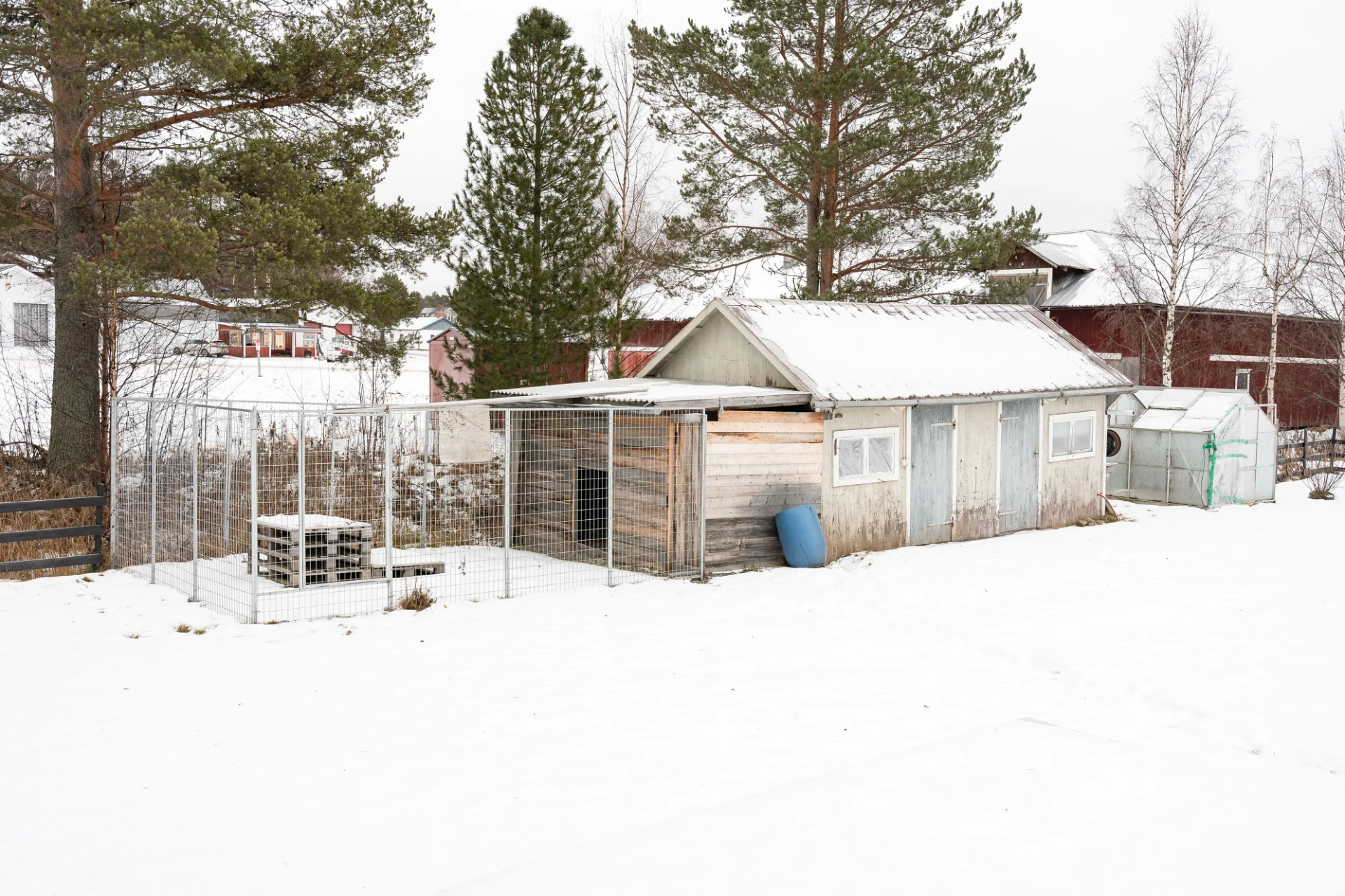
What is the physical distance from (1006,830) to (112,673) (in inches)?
291

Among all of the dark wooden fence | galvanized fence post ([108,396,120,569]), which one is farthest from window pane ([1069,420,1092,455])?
the dark wooden fence

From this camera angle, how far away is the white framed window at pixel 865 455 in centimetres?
1502

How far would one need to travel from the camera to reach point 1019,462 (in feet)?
58.9

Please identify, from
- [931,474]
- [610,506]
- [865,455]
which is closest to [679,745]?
[610,506]

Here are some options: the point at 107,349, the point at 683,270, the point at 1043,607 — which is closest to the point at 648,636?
the point at 1043,607

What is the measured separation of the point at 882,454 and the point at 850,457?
0.75 metres

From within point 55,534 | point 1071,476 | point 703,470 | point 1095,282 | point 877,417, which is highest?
point 1095,282

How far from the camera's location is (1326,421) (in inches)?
1480

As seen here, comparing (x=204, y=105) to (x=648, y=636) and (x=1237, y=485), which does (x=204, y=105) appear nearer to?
(x=648, y=636)

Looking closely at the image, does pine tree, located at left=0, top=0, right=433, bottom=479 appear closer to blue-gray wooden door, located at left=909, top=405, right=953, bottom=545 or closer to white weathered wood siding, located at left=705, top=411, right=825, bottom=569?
white weathered wood siding, located at left=705, top=411, right=825, bottom=569

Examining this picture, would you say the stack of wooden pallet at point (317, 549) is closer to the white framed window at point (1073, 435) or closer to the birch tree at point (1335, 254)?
the white framed window at point (1073, 435)

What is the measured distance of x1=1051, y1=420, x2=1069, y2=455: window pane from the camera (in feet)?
60.9

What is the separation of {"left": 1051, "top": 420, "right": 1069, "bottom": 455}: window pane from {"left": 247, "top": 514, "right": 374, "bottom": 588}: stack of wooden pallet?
12046 mm

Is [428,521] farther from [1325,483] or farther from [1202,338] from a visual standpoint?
[1202,338]
